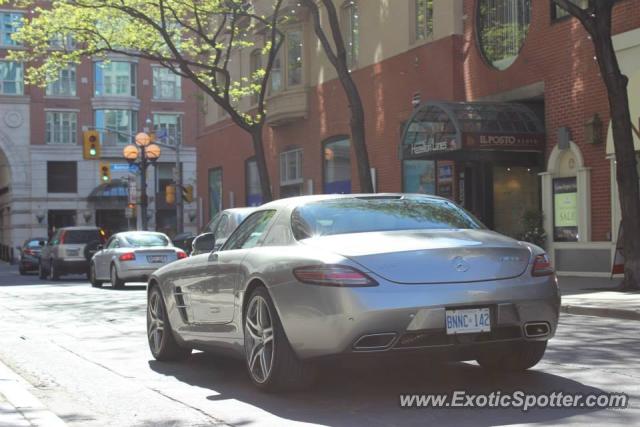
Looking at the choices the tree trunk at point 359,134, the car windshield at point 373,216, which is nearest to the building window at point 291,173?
the tree trunk at point 359,134

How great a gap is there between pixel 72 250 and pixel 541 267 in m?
24.2

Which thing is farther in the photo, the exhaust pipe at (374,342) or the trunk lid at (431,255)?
the trunk lid at (431,255)

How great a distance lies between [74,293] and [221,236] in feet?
18.7

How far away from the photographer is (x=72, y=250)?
28.8 metres

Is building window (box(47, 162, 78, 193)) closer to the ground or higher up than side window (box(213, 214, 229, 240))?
higher up

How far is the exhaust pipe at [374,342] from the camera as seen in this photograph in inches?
231

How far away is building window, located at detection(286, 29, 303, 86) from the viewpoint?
31.8 m

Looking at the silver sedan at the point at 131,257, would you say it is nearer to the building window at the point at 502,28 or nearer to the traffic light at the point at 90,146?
the building window at the point at 502,28

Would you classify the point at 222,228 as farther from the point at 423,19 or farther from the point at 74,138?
the point at 74,138

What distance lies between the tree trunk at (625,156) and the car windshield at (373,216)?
869cm

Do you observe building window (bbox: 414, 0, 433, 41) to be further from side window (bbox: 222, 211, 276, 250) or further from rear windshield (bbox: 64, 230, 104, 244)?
side window (bbox: 222, 211, 276, 250)

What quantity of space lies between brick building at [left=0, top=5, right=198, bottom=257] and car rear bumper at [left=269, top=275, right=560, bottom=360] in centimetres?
6014

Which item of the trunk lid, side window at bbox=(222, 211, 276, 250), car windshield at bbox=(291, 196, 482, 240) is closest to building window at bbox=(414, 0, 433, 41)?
side window at bbox=(222, 211, 276, 250)

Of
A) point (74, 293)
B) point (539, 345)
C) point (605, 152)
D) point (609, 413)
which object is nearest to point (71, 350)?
point (539, 345)
